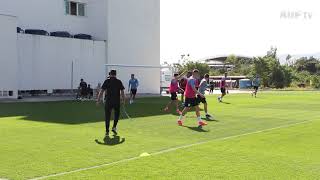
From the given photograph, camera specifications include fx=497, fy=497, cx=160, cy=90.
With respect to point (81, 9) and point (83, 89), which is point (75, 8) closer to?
point (81, 9)

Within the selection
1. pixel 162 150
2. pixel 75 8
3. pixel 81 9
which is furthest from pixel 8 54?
pixel 162 150

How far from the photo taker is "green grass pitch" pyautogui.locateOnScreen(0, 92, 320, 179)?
28.0 feet

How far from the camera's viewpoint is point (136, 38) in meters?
44.1

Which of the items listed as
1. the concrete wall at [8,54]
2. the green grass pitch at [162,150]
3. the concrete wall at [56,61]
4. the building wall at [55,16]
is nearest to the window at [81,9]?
the building wall at [55,16]

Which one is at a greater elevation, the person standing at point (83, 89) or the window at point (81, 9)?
the window at point (81, 9)

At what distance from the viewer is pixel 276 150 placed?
11.0 meters

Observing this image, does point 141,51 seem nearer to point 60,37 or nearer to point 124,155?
point 60,37

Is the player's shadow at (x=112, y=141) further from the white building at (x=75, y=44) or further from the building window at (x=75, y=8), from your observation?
the building window at (x=75, y=8)

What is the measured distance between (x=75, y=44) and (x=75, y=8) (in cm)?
492

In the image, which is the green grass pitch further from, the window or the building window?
the window

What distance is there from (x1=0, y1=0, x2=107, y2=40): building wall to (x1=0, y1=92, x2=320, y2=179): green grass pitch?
2105 centimetres

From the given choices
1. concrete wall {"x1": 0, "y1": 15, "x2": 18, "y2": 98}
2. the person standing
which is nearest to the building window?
concrete wall {"x1": 0, "y1": 15, "x2": 18, "y2": 98}

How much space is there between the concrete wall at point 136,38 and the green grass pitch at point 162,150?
2505 cm

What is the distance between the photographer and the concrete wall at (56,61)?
1353 inches
